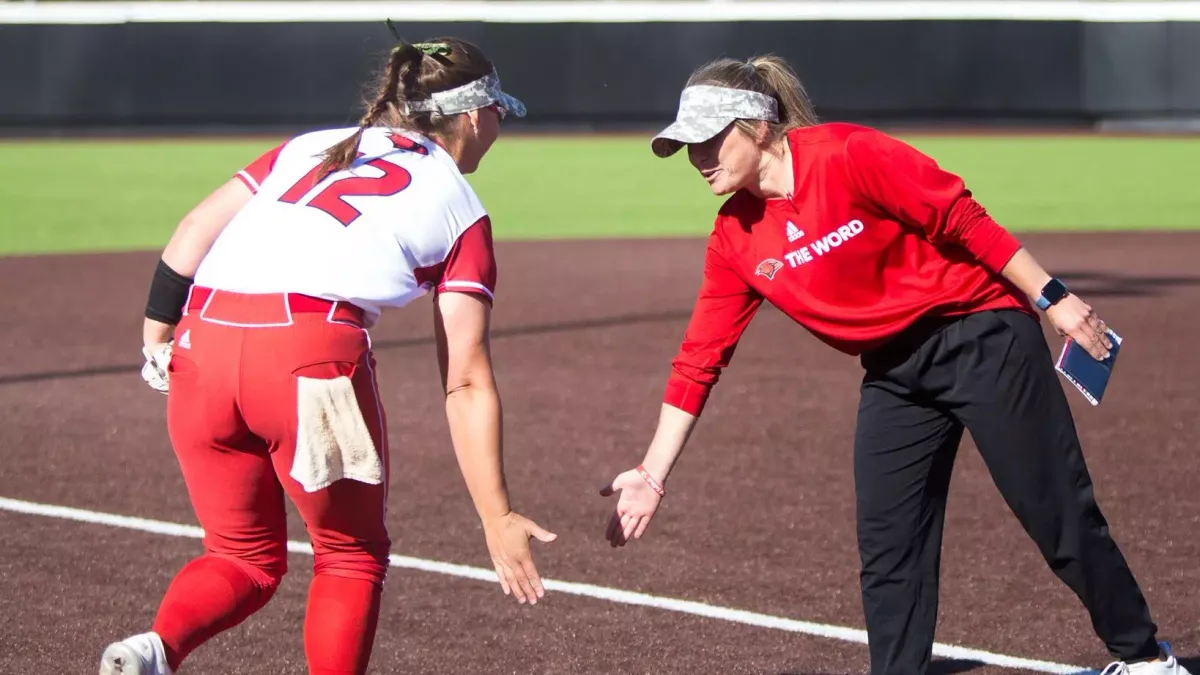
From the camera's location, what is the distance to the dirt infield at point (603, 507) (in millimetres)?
5434

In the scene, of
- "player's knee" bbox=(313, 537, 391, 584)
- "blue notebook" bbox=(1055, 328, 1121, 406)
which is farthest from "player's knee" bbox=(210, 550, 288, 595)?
"blue notebook" bbox=(1055, 328, 1121, 406)

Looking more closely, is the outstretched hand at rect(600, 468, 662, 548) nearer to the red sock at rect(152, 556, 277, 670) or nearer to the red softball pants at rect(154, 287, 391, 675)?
the red softball pants at rect(154, 287, 391, 675)

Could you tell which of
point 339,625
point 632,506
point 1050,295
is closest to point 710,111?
point 1050,295

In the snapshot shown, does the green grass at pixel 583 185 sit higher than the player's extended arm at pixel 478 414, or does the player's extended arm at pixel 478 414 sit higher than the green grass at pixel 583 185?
the player's extended arm at pixel 478 414

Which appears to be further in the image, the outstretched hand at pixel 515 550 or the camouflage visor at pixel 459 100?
the camouflage visor at pixel 459 100

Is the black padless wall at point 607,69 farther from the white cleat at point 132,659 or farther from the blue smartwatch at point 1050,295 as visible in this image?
the white cleat at point 132,659

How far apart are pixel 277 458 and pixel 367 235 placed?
1.85 feet

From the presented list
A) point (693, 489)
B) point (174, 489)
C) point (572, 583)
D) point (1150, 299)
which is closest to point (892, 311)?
point (572, 583)

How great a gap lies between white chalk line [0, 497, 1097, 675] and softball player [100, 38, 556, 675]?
6.15 feet

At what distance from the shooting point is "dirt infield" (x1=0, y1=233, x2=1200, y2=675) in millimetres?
5434

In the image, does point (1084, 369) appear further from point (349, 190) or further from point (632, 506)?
point (349, 190)

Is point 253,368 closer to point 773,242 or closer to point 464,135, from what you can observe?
point 464,135

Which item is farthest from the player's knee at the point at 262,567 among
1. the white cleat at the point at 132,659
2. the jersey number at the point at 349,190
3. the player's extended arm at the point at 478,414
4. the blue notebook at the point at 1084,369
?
the blue notebook at the point at 1084,369

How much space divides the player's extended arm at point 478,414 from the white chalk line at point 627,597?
1.94 meters
